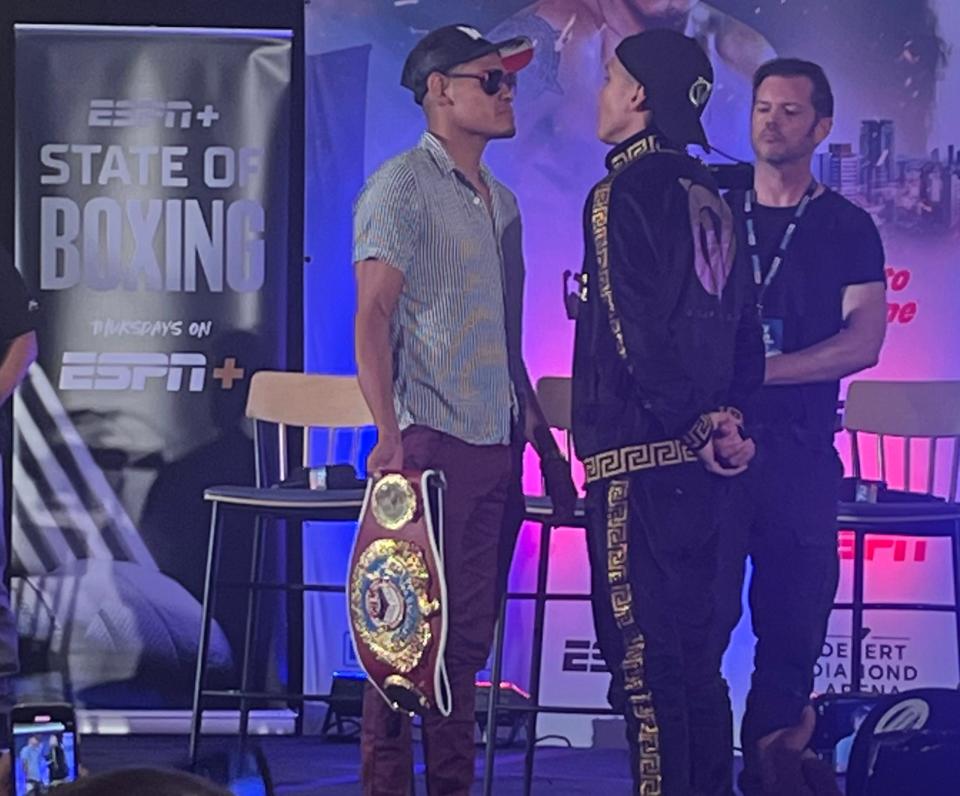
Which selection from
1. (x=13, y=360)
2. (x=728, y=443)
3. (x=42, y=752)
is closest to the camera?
(x=42, y=752)

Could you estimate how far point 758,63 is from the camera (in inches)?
171

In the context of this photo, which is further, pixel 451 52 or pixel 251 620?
pixel 251 620

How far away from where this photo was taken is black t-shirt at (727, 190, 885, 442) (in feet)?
13.5

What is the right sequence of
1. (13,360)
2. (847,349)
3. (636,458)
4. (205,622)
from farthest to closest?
(13,360) < (847,349) < (205,622) < (636,458)

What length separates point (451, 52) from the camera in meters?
4.08

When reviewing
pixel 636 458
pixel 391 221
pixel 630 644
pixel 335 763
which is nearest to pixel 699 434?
pixel 636 458

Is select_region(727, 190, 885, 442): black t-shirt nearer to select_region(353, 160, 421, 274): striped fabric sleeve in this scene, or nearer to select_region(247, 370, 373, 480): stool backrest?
select_region(353, 160, 421, 274): striped fabric sleeve

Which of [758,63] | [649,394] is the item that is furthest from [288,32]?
[649,394]

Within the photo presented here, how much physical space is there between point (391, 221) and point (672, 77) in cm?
77

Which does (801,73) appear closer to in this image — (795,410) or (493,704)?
(795,410)

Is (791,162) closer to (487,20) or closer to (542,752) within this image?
(487,20)

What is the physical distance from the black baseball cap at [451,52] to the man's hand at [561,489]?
995 millimetres

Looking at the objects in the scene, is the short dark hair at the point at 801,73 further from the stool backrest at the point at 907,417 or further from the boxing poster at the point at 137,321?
the boxing poster at the point at 137,321

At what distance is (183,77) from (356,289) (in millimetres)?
770
